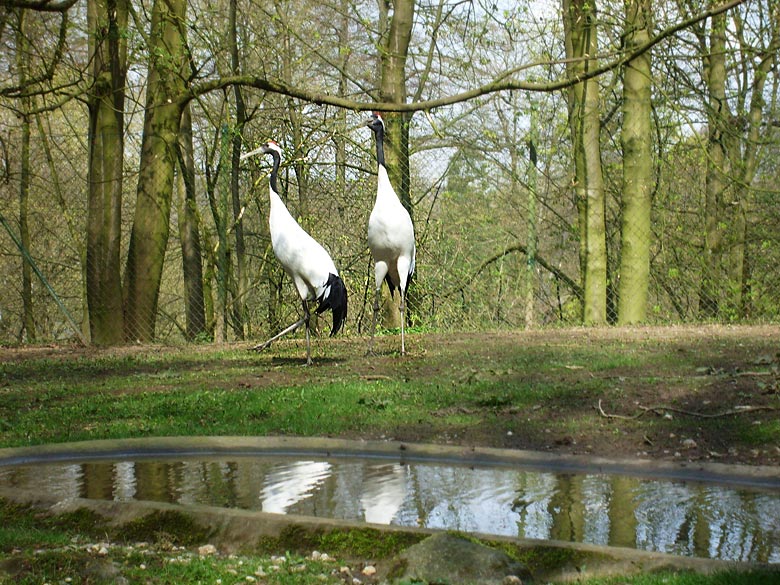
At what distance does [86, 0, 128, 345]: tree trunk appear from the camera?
46.6 feet

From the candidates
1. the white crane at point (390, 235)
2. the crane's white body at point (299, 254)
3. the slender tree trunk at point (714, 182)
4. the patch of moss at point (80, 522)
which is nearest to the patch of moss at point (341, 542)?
the patch of moss at point (80, 522)

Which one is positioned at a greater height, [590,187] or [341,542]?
[590,187]

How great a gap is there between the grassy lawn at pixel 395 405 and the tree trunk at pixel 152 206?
2.76 meters

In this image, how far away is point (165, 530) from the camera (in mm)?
4371

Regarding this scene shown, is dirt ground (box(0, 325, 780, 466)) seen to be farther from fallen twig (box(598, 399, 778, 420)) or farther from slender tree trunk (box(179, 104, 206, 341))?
slender tree trunk (box(179, 104, 206, 341))

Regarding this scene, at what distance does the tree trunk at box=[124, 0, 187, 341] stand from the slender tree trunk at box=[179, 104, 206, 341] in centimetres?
63

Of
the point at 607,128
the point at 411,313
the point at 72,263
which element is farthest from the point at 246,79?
the point at 72,263

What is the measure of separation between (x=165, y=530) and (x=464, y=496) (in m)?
1.64

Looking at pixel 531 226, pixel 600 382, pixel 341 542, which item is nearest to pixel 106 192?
pixel 531 226

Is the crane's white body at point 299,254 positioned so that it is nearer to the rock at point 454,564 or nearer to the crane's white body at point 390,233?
A: the crane's white body at point 390,233

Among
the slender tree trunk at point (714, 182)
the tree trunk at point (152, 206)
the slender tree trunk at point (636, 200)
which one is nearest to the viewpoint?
the tree trunk at point (152, 206)

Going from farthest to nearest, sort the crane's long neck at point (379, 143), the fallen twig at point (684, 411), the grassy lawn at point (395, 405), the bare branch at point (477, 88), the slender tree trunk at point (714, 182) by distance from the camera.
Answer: the slender tree trunk at point (714, 182)
the crane's long neck at point (379, 143)
the bare branch at point (477, 88)
the fallen twig at point (684, 411)
the grassy lawn at point (395, 405)

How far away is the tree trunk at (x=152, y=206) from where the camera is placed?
47.8ft

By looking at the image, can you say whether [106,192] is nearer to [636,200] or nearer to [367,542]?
[636,200]
